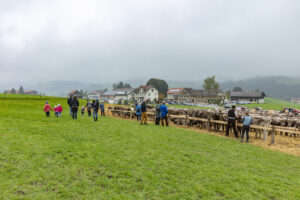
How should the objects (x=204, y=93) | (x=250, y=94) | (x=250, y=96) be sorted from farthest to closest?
(x=250, y=94) < (x=204, y=93) < (x=250, y=96)

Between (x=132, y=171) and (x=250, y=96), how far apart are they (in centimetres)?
10913

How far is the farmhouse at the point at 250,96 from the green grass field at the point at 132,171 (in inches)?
4067

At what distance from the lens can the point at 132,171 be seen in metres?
6.01

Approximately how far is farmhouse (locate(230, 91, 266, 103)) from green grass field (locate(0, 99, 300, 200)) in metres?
103

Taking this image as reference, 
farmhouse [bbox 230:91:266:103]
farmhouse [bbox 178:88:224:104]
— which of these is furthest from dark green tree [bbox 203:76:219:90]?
farmhouse [bbox 230:91:266:103]

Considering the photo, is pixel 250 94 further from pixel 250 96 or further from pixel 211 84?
pixel 211 84

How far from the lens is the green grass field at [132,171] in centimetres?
482

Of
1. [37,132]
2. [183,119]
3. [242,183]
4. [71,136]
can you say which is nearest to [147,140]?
[71,136]

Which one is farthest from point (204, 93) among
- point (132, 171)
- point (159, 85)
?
point (132, 171)

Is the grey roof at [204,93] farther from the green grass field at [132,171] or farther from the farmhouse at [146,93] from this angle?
the green grass field at [132,171]

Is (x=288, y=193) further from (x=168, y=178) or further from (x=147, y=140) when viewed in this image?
(x=147, y=140)

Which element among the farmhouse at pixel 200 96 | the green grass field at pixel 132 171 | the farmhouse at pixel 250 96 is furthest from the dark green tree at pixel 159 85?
the green grass field at pixel 132 171

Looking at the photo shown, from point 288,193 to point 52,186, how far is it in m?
6.87

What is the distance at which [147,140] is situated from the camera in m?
10.0
